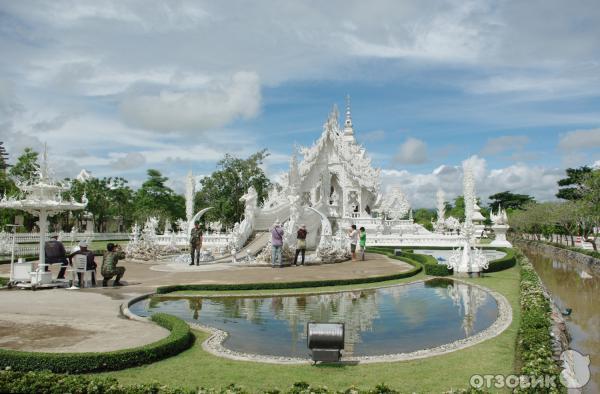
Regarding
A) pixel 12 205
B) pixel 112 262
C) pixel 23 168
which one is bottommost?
pixel 112 262

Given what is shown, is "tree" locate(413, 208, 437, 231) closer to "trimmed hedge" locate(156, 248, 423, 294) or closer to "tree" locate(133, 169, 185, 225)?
"tree" locate(133, 169, 185, 225)

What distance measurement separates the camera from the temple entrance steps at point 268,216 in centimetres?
2758

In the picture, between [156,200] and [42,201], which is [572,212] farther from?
[156,200]

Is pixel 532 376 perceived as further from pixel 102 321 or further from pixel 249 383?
pixel 102 321

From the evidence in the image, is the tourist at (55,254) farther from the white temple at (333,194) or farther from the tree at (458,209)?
the tree at (458,209)

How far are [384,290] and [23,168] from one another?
42.6 metres

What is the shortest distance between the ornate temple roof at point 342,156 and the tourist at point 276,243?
37.3 ft

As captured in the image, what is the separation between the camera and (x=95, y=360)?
274 inches

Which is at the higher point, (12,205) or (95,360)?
(12,205)

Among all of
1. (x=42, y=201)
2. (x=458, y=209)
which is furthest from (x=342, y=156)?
(x=458, y=209)

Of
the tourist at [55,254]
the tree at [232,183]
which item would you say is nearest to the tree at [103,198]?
the tree at [232,183]

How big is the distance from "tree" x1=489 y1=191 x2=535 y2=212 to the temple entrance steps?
250ft

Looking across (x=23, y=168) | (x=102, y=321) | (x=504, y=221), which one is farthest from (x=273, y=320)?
(x=23, y=168)

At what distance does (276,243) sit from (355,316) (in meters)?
9.41
